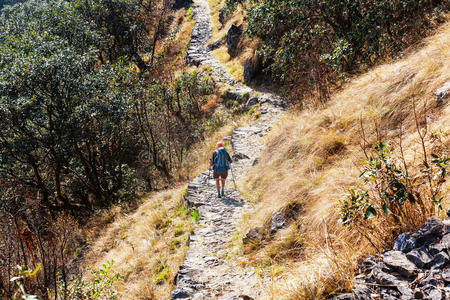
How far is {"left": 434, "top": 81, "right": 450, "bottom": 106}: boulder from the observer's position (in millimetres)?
5532

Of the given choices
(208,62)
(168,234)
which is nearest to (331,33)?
(168,234)

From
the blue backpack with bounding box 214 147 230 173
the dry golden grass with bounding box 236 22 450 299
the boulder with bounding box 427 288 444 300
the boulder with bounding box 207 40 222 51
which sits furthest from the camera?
the boulder with bounding box 207 40 222 51

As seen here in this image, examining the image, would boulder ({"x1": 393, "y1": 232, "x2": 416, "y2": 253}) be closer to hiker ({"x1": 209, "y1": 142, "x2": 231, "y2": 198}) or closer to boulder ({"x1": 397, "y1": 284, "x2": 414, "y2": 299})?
boulder ({"x1": 397, "y1": 284, "x2": 414, "y2": 299})

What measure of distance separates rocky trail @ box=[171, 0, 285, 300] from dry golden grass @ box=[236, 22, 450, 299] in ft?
1.26

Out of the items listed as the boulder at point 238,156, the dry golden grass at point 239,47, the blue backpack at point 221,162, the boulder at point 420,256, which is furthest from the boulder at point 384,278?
the dry golden grass at point 239,47

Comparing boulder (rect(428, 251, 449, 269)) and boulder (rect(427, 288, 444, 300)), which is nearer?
boulder (rect(427, 288, 444, 300))

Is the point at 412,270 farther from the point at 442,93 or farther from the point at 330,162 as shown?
the point at 442,93

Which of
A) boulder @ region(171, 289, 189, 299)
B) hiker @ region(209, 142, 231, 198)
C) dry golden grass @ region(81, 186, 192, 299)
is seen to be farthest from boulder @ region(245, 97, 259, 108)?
boulder @ region(171, 289, 189, 299)

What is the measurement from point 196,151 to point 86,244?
6.72 meters

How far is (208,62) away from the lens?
2528 centimetres

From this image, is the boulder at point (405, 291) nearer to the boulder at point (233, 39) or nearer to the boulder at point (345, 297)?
the boulder at point (345, 297)

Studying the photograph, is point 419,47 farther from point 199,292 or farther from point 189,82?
point 189,82

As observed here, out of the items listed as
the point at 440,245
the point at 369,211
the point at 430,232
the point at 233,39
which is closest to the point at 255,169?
the point at 369,211

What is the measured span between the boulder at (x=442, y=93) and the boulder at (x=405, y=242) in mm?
3752
